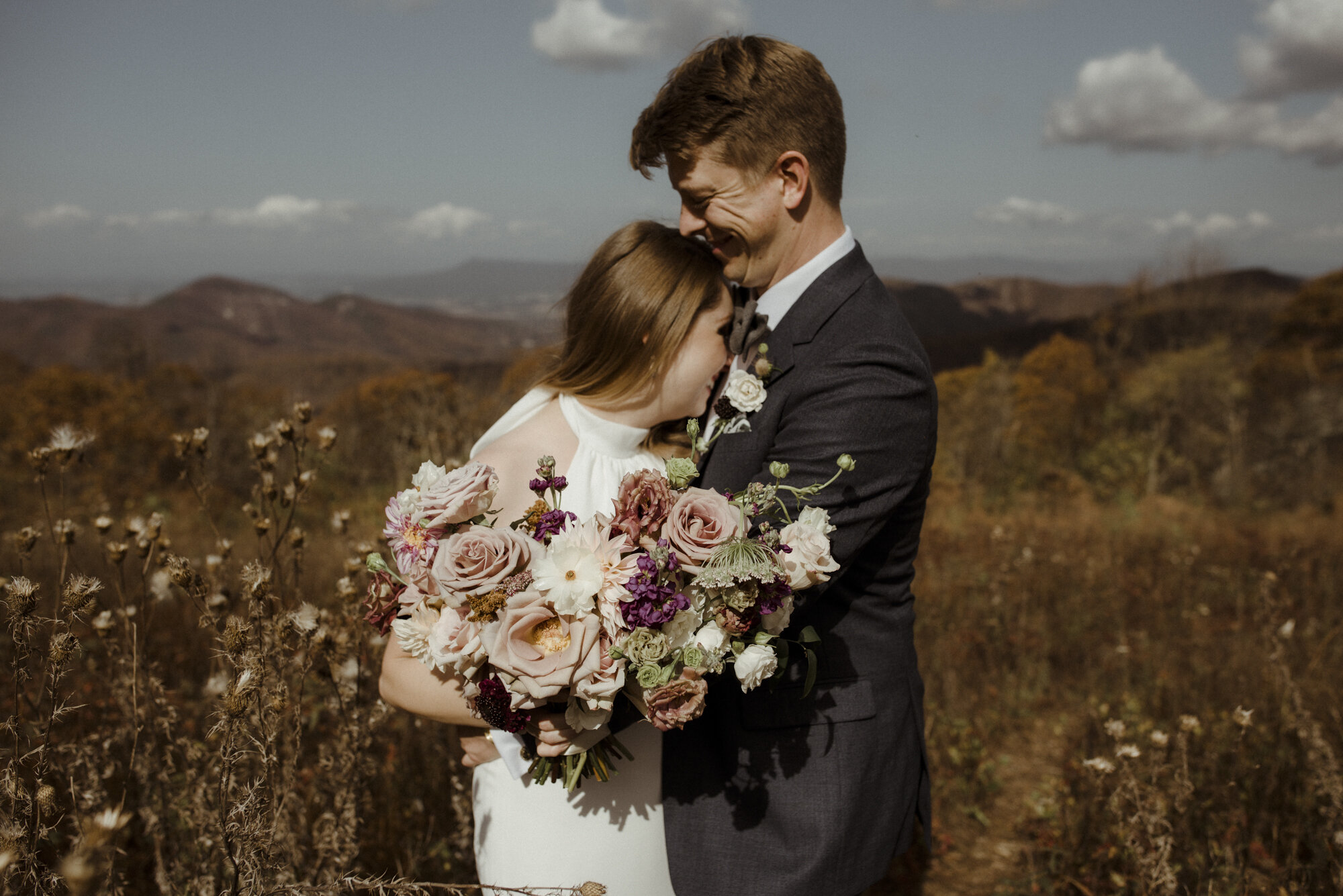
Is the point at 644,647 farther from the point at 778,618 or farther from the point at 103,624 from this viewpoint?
the point at 103,624

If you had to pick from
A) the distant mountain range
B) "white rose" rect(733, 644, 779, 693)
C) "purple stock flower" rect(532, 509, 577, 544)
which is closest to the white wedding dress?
"white rose" rect(733, 644, 779, 693)

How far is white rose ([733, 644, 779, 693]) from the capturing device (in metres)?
1.39

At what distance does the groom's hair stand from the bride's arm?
5.12ft

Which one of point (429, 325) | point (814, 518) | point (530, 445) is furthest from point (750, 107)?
point (429, 325)

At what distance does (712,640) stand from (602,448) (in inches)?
37.9

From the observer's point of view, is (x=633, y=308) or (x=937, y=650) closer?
(x=633, y=308)

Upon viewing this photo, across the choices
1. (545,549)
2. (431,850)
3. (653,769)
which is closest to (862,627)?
(653,769)

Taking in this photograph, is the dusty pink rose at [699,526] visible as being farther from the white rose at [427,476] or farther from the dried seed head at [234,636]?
the dried seed head at [234,636]

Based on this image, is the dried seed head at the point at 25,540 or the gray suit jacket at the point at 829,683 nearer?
the gray suit jacket at the point at 829,683

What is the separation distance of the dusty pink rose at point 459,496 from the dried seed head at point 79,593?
740 millimetres

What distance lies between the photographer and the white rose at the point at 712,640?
137 centimetres

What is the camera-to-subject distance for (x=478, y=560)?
1319 mm

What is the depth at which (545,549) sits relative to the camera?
4.64 ft

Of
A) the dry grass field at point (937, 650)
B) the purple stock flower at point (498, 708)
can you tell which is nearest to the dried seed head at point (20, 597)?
the dry grass field at point (937, 650)
